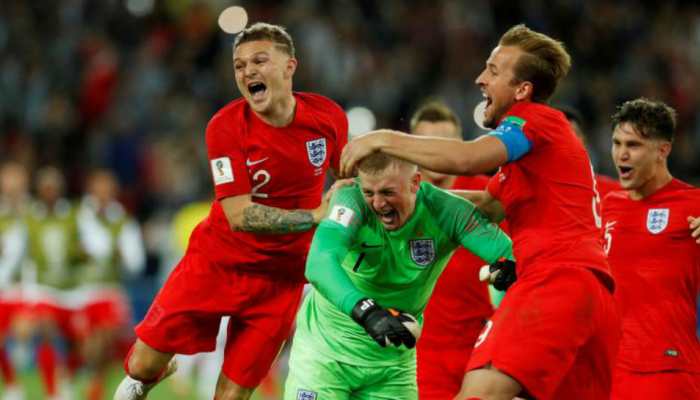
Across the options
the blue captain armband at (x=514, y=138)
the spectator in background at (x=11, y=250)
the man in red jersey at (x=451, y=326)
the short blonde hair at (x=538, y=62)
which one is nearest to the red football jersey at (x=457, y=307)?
the man in red jersey at (x=451, y=326)

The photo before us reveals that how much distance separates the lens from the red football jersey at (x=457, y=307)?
20.9ft

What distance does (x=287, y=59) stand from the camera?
20.6 feet

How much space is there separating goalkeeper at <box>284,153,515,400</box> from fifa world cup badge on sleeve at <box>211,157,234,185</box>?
0.89 m

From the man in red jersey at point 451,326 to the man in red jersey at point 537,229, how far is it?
4.51ft

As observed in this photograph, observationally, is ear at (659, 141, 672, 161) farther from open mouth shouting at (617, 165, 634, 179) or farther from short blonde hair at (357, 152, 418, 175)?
short blonde hair at (357, 152, 418, 175)

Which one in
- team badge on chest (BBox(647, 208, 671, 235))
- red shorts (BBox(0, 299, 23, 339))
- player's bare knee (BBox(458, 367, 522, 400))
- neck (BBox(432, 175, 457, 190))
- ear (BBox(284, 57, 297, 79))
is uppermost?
ear (BBox(284, 57, 297, 79))

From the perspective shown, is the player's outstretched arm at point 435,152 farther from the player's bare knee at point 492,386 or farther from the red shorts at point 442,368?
the red shorts at point 442,368

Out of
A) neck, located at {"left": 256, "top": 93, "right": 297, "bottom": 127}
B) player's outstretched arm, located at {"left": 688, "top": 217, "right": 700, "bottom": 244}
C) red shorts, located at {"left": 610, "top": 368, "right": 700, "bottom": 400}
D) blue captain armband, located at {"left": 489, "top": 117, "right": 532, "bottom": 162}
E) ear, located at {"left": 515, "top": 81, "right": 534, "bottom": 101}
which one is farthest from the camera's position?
neck, located at {"left": 256, "top": 93, "right": 297, "bottom": 127}

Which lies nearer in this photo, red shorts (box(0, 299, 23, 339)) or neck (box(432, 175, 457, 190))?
neck (box(432, 175, 457, 190))

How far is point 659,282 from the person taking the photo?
231 inches

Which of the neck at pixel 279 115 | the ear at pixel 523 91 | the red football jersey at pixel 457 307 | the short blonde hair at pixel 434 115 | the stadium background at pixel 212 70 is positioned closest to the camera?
the ear at pixel 523 91

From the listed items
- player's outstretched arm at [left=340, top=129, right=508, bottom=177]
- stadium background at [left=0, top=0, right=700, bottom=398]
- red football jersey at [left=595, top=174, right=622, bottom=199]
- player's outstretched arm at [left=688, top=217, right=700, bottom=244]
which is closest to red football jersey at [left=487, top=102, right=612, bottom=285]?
player's outstretched arm at [left=340, top=129, right=508, bottom=177]

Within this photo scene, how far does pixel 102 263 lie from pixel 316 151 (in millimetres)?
6241

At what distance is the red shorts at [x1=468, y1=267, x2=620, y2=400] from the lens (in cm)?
458
